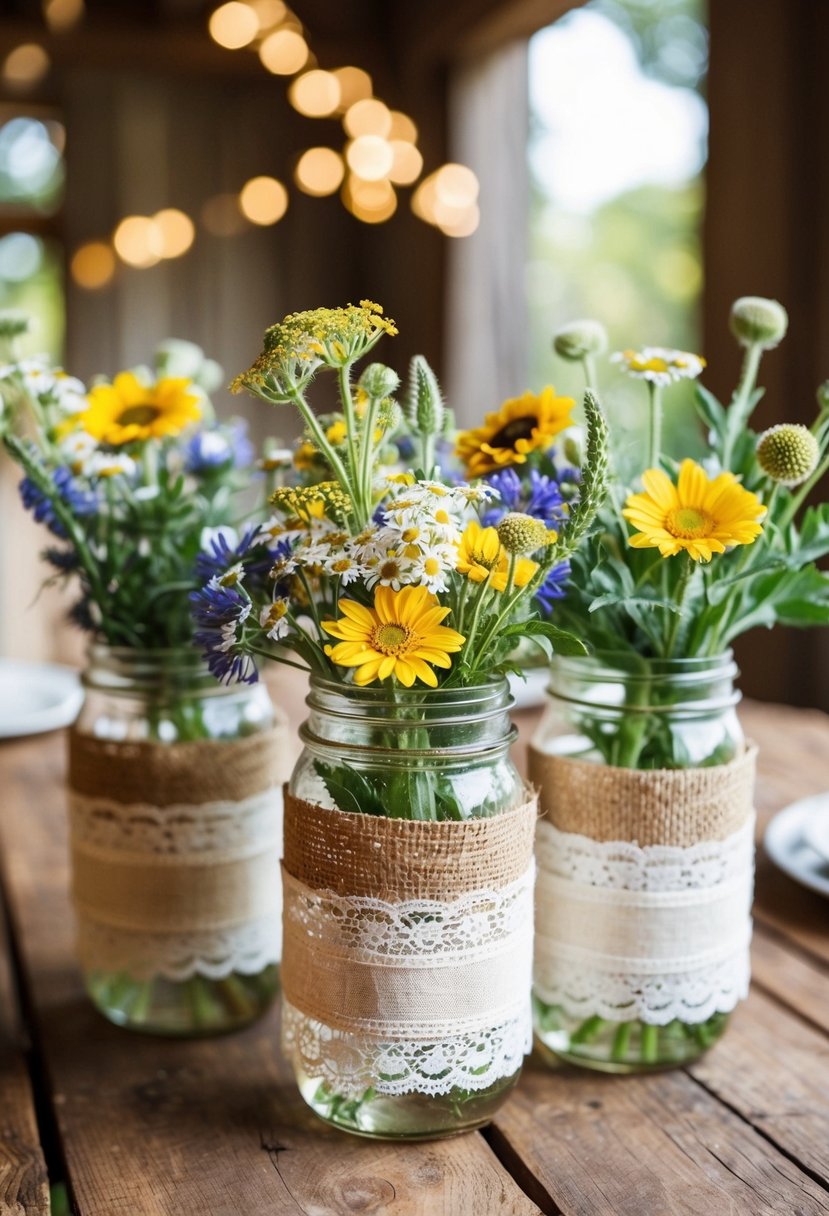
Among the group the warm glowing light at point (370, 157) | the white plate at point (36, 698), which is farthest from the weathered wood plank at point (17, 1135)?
the warm glowing light at point (370, 157)

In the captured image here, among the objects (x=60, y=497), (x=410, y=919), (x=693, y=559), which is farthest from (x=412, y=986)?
(x=60, y=497)

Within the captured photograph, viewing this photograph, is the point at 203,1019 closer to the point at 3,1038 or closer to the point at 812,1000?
the point at 3,1038

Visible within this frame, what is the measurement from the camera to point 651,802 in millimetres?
619

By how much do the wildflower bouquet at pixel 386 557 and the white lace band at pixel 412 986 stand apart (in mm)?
51

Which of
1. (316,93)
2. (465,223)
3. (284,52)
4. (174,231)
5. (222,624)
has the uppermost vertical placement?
(284,52)

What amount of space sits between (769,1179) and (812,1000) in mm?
205

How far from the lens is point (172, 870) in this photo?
0.70 m

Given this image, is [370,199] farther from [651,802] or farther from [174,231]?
[651,802]

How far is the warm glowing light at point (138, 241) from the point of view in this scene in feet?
12.4

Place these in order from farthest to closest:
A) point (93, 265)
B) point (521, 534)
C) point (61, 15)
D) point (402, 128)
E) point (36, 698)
A: point (93, 265), point (61, 15), point (402, 128), point (36, 698), point (521, 534)

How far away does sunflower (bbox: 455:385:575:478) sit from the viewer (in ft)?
2.00

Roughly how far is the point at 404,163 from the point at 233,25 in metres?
0.71

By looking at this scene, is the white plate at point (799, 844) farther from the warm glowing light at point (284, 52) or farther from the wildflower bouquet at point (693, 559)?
the warm glowing light at point (284, 52)

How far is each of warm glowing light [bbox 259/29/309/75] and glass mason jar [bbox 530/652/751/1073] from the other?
320cm
